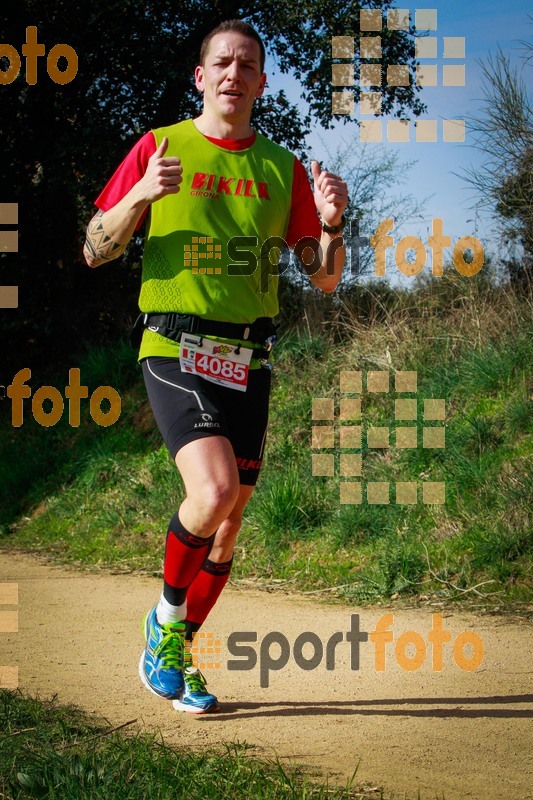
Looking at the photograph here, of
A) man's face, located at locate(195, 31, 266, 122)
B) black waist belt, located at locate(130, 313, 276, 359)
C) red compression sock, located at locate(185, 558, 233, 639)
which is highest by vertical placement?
man's face, located at locate(195, 31, 266, 122)

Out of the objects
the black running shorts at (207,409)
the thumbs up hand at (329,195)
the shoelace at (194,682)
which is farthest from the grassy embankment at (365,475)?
the thumbs up hand at (329,195)

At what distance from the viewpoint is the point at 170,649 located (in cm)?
387

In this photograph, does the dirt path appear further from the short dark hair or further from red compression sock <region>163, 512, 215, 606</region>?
the short dark hair

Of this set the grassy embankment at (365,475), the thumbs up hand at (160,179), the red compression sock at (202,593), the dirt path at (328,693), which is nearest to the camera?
the dirt path at (328,693)

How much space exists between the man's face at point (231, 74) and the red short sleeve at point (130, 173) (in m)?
0.33

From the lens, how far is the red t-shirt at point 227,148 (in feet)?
13.2

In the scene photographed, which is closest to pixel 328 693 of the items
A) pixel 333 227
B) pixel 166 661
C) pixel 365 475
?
pixel 166 661

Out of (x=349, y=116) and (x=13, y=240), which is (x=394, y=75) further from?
(x=13, y=240)

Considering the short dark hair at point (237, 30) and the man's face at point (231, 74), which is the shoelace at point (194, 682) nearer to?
the man's face at point (231, 74)

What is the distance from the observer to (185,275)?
3.88 metres

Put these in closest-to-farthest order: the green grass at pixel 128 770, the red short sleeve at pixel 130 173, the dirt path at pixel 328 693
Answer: the green grass at pixel 128 770, the dirt path at pixel 328 693, the red short sleeve at pixel 130 173

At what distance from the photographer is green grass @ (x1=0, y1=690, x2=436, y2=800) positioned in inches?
110

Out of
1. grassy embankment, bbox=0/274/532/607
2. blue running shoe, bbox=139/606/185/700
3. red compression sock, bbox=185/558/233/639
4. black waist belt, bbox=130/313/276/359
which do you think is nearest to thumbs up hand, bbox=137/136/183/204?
black waist belt, bbox=130/313/276/359

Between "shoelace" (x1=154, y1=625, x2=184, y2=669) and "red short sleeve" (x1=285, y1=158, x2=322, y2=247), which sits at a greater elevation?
"red short sleeve" (x1=285, y1=158, x2=322, y2=247)
